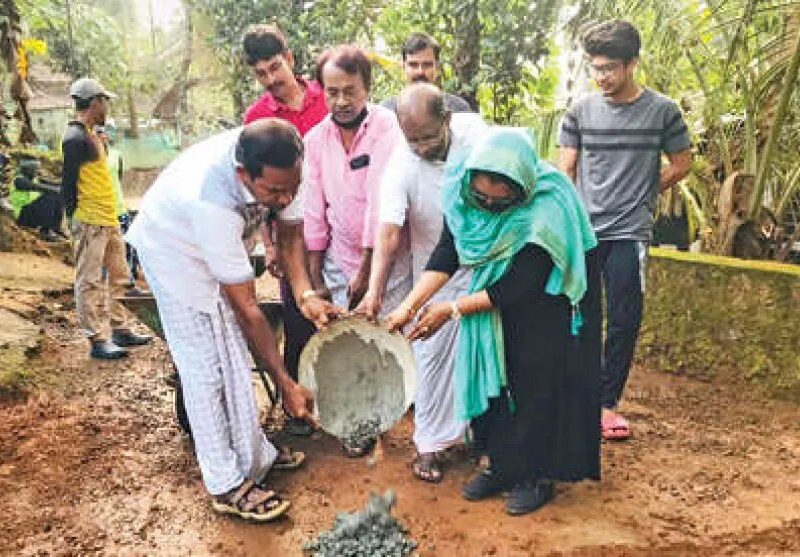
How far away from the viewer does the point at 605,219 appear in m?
3.67

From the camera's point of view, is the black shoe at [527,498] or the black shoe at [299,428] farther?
the black shoe at [299,428]

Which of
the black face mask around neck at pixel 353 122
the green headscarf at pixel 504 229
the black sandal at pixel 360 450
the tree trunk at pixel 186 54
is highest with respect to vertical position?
the tree trunk at pixel 186 54

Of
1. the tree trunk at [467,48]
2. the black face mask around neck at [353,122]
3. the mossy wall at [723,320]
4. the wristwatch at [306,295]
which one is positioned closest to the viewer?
the wristwatch at [306,295]

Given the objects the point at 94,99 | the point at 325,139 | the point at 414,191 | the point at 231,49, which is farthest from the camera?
the point at 231,49

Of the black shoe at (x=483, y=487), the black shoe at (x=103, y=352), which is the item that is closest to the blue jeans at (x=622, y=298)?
the black shoe at (x=483, y=487)

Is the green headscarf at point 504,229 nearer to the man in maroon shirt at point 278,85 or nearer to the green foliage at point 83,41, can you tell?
the man in maroon shirt at point 278,85

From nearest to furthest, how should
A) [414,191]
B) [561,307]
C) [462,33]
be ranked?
[561,307] → [414,191] → [462,33]

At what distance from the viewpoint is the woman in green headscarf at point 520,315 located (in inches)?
106

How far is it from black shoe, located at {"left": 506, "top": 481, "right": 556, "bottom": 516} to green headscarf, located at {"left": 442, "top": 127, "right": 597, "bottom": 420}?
15.1 inches

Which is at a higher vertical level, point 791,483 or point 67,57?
point 67,57

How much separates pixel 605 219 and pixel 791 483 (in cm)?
Answer: 141

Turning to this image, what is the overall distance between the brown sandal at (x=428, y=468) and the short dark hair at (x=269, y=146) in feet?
4.87

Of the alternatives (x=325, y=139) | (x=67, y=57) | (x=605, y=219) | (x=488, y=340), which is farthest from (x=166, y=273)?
(x=67, y=57)

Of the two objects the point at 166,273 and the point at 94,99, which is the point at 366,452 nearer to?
the point at 166,273
